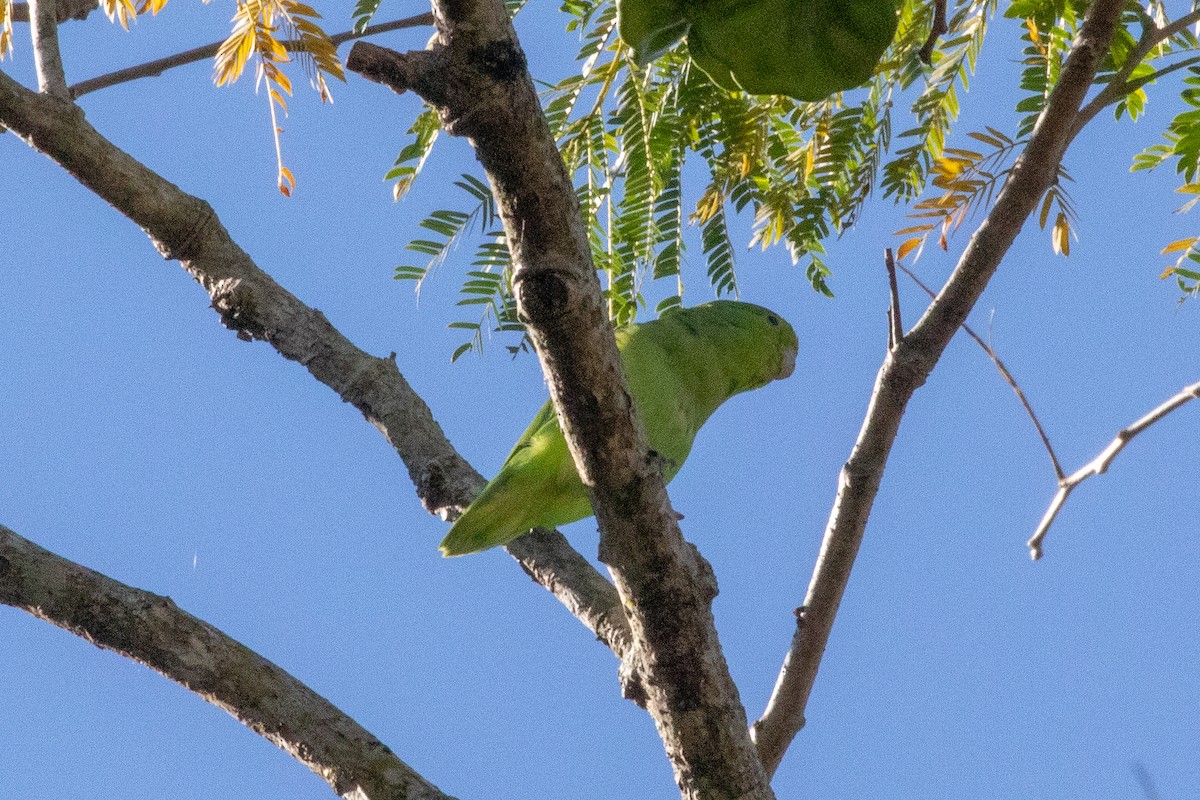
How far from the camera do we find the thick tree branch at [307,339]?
2.86 m

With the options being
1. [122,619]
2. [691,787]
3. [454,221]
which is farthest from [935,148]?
[122,619]

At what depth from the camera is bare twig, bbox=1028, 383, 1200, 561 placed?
79.6 inches

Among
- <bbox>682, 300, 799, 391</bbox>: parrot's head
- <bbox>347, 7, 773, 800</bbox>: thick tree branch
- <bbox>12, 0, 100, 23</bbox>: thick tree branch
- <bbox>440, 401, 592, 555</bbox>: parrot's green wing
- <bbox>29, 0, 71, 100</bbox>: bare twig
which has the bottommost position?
<bbox>347, 7, 773, 800</bbox>: thick tree branch

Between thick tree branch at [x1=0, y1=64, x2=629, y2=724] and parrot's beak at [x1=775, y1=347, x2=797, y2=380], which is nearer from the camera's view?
thick tree branch at [x1=0, y1=64, x2=629, y2=724]

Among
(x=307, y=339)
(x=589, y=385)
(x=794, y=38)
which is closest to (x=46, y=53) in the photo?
(x=307, y=339)

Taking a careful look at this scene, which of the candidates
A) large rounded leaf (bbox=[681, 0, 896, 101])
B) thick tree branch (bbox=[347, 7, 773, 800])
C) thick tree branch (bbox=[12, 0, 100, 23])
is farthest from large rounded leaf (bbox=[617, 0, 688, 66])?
thick tree branch (bbox=[12, 0, 100, 23])

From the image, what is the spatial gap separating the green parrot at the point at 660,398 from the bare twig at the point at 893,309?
0.57 metres

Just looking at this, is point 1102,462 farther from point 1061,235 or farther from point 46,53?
point 46,53

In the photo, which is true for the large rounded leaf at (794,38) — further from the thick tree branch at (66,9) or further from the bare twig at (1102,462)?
the thick tree branch at (66,9)

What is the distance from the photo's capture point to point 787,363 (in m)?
3.78

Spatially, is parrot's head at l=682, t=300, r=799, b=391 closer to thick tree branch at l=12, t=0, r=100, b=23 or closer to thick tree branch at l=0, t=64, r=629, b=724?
thick tree branch at l=0, t=64, r=629, b=724

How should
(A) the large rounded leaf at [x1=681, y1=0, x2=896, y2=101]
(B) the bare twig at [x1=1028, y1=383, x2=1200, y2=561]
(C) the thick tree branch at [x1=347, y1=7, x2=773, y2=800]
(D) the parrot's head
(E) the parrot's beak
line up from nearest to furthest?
(A) the large rounded leaf at [x1=681, y1=0, x2=896, y2=101] → (C) the thick tree branch at [x1=347, y1=7, x2=773, y2=800] → (B) the bare twig at [x1=1028, y1=383, x2=1200, y2=561] → (D) the parrot's head → (E) the parrot's beak

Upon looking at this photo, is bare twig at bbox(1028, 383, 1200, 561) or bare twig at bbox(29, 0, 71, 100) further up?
bare twig at bbox(29, 0, 71, 100)

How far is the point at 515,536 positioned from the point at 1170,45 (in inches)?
81.2
